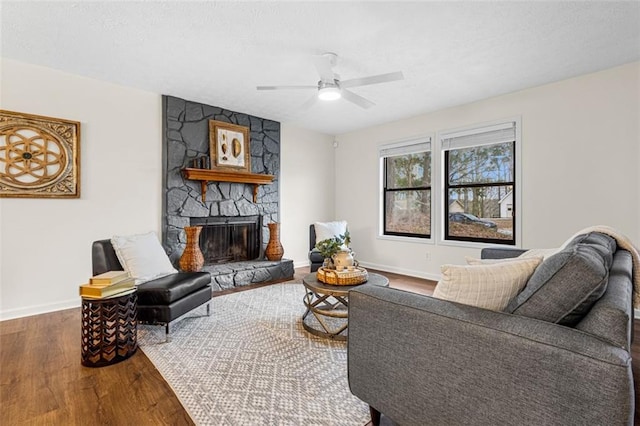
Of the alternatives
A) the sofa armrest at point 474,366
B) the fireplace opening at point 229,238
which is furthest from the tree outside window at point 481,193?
the sofa armrest at point 474,366

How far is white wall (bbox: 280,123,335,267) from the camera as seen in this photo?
5.38 meters

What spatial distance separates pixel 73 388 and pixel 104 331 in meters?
0.37

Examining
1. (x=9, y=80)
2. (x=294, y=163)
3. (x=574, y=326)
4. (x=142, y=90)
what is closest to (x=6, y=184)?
(x=9, y=80)

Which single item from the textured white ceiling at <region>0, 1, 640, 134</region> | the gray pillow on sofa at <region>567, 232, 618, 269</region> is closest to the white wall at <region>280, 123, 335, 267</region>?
the textured white ceiling at <region>0, 1, 640, 134</region>

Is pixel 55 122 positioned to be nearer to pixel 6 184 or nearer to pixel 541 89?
pixel 6 184

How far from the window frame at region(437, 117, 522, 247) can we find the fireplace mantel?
99.0 inches

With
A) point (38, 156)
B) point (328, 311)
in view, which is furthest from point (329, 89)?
point (38, 156)

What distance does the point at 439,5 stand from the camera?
2.17 meters

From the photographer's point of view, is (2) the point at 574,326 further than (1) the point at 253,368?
No

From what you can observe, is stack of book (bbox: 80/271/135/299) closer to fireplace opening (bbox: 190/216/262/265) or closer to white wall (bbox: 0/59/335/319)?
white wall (bbox: 0/59/335/319)

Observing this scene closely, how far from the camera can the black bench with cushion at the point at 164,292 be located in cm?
249

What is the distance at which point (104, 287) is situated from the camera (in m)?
2.16

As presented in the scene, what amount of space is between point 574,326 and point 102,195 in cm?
418

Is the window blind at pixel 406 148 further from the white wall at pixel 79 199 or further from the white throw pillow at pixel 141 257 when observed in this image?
the white throw pillow at pixel 141 257
